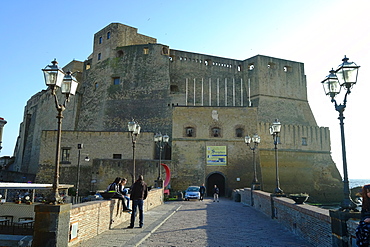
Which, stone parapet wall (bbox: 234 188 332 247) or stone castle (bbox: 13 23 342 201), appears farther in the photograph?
stone castle (bbox: 13 23 342 201)

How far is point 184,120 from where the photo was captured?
26.0 meters

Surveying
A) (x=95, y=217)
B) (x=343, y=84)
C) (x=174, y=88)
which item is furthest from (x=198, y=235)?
(x=174, y=88)

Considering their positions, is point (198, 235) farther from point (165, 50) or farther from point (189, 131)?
point (165, 50)

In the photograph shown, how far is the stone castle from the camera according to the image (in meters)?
25.1

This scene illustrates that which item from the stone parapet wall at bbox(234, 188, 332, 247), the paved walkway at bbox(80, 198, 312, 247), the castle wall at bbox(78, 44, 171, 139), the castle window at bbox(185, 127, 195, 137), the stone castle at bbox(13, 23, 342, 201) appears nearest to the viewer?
the stone parapet wall at bbox(234, 188, 332, 247)

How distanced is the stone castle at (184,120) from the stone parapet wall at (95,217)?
15.9 meters

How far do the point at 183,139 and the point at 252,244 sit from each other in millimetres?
19407

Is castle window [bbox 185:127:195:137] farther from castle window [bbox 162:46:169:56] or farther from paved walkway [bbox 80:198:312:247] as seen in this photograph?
paved walkway [bbox 80:198:312:247]

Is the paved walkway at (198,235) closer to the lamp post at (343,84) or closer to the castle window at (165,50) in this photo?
the lamp post at (343,84)

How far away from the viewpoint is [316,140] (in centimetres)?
3006

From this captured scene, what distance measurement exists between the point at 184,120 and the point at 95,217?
19.7m

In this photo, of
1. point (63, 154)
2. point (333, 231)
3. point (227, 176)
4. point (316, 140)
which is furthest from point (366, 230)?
point (316, 140)

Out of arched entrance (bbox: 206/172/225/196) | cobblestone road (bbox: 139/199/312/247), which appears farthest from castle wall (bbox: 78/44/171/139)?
cobblestone road (bbox: 139/199/312/247)

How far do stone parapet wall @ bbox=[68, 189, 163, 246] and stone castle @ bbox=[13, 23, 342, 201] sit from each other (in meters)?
15.9
